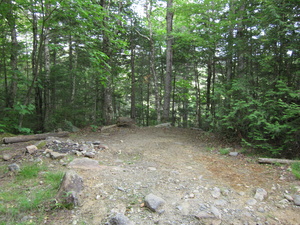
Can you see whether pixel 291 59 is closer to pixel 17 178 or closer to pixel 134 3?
pixel 17 178

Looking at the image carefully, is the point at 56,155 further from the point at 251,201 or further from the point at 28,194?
the point at 251,201

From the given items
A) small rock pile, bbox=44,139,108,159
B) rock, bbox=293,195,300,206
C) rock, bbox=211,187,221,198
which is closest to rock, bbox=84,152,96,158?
small rock pile, bbox=44,139,108,159

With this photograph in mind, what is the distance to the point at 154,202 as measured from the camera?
274 centimetres

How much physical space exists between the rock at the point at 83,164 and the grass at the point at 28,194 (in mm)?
537

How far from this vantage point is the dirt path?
2.55 meters

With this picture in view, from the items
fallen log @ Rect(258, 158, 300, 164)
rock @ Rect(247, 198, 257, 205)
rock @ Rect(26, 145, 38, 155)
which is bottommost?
rock @ Rect(247, 198, 257, 205)

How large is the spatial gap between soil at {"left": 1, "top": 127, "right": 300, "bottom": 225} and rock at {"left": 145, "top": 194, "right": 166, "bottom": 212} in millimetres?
61

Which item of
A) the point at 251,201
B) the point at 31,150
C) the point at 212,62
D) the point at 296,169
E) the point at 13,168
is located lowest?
the point at 251,201

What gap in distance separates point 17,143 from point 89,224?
5258 millimetres

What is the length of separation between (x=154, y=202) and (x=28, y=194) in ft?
6.95

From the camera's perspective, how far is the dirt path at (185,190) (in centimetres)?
255

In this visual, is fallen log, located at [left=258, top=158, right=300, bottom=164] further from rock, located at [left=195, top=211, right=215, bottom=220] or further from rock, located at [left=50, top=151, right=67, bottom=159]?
rock, located at [left=50, top=151, right=67, bottom=159]

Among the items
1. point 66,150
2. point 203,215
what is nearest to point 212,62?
point 66,150

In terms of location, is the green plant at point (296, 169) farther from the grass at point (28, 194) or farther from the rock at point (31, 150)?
the rock at point (31, 150)
